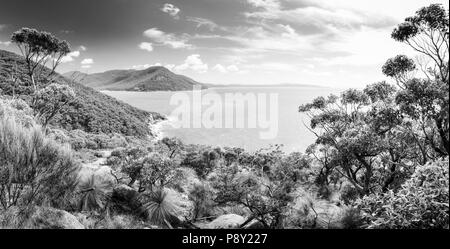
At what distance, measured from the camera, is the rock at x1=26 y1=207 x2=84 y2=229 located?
628 centimetres

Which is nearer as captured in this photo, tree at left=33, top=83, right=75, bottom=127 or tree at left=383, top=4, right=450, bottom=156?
tree at left=383, top=4, right=450, bottom=156

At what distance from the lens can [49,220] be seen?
6320 millimetres

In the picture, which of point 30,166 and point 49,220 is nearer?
point 49,220

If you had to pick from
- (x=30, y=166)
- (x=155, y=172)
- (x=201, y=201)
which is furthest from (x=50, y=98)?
(x=30, y=166)

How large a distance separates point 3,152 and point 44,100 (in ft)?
40.1

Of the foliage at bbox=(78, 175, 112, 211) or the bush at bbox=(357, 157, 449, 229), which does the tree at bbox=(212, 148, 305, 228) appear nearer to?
the foliage at bbox=(78, 175, 112, 211)

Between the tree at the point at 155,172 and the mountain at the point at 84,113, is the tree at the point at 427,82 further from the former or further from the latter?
the mountain at the point at 84,113

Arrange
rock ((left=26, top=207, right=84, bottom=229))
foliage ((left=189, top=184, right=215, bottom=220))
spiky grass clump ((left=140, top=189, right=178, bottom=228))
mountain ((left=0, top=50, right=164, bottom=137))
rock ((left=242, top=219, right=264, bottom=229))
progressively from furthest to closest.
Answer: mountain ((left=0, top=50, right=164, bottom=137)), foliage ((left=189, top=184, right=215, bottom=220)), rock ((left=242, top=219, right=264, bottom=229)), spiky grass clump ((left=140, top=189, right=178, bottom=228)), rock ((left=26, top=207, right=84, bottom=229))

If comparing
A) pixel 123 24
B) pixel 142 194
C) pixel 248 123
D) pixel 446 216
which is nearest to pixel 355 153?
pixel 446 216

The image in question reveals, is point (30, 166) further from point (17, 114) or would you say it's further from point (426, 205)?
point (426, 205)

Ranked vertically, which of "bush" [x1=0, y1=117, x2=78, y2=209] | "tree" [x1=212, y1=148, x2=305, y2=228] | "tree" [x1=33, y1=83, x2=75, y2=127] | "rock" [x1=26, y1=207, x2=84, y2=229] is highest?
"tree" [x1=33, y1=83, x2=75, y2=127]

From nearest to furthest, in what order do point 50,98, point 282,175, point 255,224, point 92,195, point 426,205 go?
point 426,205 → point 92,195 → point 255,224 → point 50,98 → point 282,175

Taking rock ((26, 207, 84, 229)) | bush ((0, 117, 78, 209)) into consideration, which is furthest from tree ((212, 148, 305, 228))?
bush ((0, 117, 78, 209))

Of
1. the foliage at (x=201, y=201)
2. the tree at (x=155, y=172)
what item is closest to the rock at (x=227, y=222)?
the foliage at (x=201, y=201)
